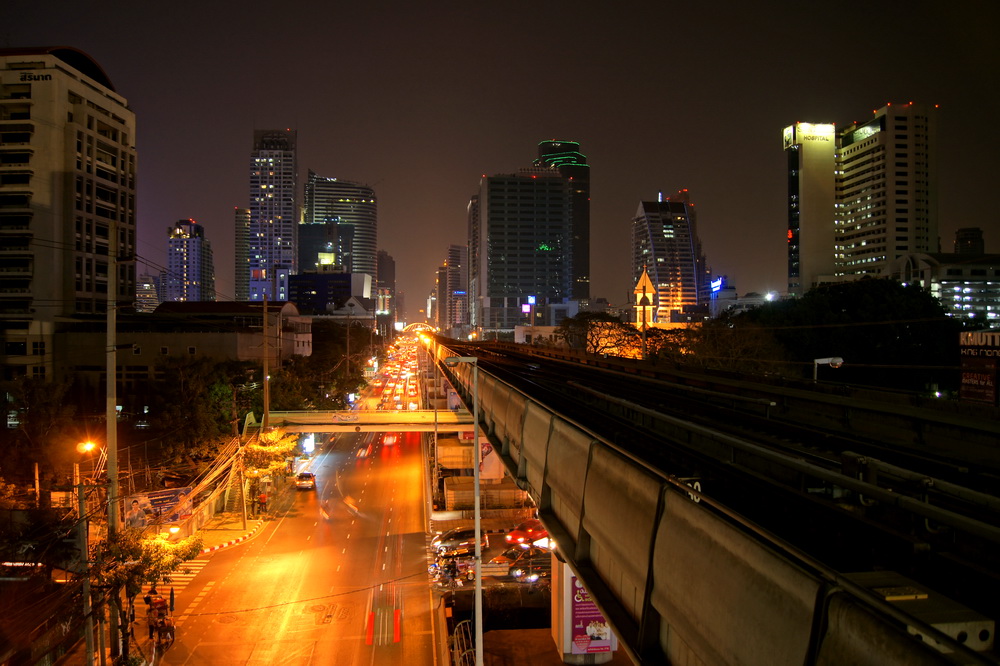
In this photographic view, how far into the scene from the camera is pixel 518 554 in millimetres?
28484

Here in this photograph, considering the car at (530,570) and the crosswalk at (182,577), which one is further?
the car at (530,570)

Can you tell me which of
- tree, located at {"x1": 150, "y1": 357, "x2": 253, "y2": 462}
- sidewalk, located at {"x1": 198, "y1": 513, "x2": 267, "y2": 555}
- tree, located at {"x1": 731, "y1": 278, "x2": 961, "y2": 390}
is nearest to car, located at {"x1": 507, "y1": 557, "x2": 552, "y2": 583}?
sidewalk, located at {"x1": 198, "y1": 513, "x2": 267, "y2": 555}

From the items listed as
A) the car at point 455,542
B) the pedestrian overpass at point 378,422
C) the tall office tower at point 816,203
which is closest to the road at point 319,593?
the car at point 455,542

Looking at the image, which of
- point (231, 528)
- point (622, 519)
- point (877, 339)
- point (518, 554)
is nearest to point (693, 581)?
point (622, 519)

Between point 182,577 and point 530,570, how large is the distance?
15347 mm

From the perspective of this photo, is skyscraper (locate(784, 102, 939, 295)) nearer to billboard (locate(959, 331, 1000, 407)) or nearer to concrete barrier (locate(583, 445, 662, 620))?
billboard (locate(959, 331, 1000, 407))

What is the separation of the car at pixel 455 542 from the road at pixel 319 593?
0.90 meters

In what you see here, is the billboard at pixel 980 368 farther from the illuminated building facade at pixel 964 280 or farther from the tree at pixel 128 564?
the illuminated building facade at pixel 964 280

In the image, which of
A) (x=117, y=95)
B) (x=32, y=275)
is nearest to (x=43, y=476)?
(x=32, y=275)

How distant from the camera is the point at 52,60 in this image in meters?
58.9

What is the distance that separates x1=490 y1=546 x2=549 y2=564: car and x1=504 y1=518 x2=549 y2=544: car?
99 cm

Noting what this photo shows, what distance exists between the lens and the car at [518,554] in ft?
91.4

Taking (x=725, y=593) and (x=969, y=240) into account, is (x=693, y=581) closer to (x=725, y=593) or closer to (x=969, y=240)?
(x=725, y=593)

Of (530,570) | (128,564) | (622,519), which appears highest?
(622,519)
